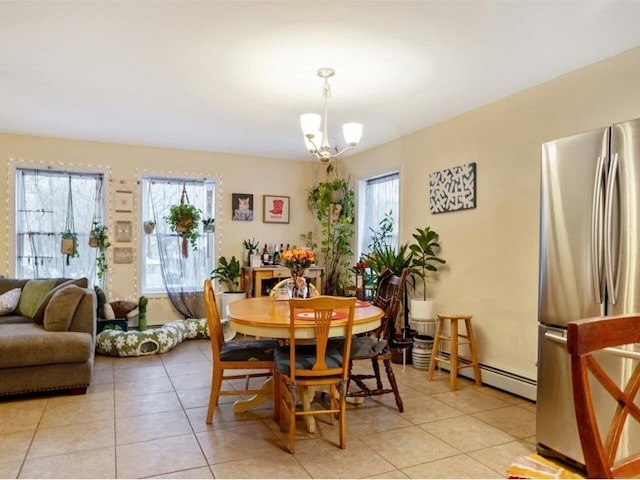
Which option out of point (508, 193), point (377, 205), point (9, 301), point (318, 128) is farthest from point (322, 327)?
point (9, 301)

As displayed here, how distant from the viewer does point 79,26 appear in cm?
244

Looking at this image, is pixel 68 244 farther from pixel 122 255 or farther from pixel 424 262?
pixel 424 262

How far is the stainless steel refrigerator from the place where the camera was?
2.07 meters

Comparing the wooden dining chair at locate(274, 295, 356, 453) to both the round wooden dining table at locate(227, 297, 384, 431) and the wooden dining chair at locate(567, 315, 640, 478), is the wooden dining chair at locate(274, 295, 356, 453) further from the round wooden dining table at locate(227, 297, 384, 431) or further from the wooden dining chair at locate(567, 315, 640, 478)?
the wooden dining chair at locate(567, 315, 640, 478)

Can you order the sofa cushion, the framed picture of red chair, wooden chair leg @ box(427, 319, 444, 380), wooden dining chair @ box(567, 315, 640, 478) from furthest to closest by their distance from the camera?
the framed picture of red chair < wooden chair leg @ box(427, 319, 444, 380) < the sofa cushion < wooden dining chair @ box(567, 315, 640, 478)

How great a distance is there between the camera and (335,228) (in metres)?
6.01

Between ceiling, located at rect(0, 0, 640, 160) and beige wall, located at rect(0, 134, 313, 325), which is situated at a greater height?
ceiling, located at rect(0, 0, 640, 160)

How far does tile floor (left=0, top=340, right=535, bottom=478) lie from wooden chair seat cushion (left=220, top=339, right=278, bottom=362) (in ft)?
1.42

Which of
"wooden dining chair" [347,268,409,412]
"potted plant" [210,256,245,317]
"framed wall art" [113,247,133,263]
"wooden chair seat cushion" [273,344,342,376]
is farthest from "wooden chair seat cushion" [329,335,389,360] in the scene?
"framed wall art" [113,247,133,263]

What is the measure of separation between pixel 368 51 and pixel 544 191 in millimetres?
1371

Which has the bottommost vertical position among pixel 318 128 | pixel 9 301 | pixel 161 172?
pixel 9 301

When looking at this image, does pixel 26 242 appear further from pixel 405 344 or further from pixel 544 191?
pixel 544 191

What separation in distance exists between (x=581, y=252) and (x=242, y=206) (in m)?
4.49

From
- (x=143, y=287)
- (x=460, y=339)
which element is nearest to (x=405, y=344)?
(x=460, y=339)
